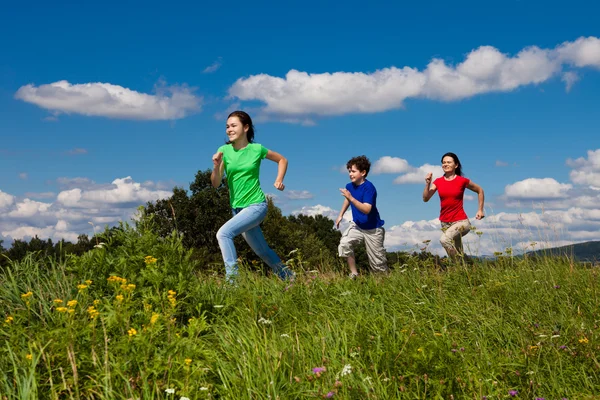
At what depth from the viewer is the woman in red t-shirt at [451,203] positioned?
32.4 feet

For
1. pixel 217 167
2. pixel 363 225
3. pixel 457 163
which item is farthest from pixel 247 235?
pixel 457 163

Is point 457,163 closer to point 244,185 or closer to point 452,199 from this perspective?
point 452,199

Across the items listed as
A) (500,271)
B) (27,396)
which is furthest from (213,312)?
(500,271)

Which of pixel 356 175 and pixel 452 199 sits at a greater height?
pixel 356 175

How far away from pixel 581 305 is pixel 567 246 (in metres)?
3.23

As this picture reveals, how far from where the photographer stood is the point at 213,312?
563 centimetres

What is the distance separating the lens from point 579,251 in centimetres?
914

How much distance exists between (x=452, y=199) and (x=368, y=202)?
172 cm

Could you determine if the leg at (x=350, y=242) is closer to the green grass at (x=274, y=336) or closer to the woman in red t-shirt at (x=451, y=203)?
the woman in red t-shirt at (x=451, y=203)

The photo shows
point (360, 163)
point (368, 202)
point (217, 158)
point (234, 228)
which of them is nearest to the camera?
point (234, 228)

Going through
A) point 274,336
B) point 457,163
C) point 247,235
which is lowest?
point 274,336

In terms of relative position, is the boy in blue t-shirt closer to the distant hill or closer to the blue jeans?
the blue jeans

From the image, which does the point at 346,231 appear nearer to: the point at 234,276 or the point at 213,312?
the point at 234,276

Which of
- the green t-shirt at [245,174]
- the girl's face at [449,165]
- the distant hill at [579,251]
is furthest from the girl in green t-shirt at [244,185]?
the distant hill at [579,251]
